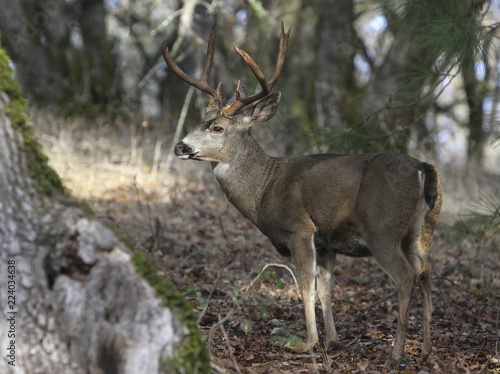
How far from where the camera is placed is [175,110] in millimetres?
14891

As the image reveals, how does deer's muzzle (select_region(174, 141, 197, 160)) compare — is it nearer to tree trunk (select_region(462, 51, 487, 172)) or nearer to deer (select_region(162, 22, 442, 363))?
deer (select_region(162, 22, 442, 363))

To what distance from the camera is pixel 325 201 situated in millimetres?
5035

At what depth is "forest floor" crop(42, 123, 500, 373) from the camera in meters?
4.50

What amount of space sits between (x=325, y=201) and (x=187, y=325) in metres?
2.34

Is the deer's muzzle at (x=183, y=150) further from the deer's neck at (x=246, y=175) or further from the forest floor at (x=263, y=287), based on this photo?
the forest floor at (x=263, y=287)

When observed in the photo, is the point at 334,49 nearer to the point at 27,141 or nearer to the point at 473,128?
the point at 473,128

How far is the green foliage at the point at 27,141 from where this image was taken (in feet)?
10.0

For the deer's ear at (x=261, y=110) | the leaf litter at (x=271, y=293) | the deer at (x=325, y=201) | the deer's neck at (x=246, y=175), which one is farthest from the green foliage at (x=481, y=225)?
the deer's ear at (x=261, y=110)

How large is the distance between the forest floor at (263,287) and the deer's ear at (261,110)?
3.51ft

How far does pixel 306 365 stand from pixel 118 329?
6.09 ft

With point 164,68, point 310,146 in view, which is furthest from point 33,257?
point 164,68

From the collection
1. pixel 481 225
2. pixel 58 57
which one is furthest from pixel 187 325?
pixel 58 57

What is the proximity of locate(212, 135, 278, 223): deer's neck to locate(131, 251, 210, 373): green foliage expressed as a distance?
8.22ft

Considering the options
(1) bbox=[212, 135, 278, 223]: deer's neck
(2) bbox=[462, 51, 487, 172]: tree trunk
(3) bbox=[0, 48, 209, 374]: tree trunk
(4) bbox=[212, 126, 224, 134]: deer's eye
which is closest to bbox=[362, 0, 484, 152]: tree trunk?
(1) bbox=[212, 135, 278, 223]: deer's neck
